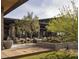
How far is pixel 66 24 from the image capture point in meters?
2.67

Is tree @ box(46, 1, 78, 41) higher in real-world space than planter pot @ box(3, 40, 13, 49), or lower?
higher

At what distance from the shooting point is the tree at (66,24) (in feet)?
8.68

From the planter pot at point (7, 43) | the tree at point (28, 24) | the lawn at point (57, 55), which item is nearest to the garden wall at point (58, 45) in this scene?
the lawn at point (57, 55)

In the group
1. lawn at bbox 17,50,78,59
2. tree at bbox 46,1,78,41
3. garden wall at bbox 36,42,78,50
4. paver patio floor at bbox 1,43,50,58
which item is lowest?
lawn at bbox 17,50,78,59

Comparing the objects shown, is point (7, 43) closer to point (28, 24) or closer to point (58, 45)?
point (28, 24)

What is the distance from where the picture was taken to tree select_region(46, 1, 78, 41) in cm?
264

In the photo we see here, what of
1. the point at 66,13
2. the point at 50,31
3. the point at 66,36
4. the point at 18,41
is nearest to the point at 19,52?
the point at 18,41

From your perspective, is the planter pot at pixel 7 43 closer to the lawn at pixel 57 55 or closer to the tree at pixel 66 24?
the lawn at pixel 57 55

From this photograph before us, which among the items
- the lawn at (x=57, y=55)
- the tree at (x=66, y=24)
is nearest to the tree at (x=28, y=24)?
the tree at (x=66, y=24)

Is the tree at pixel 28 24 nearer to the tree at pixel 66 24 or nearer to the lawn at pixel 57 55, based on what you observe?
the tree at pixel 66 24

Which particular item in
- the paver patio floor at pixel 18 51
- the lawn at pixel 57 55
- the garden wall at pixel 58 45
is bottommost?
the lawn at pixel 57 55

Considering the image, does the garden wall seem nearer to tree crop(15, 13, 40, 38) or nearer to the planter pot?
tree crop(15, 13, 40, 38)

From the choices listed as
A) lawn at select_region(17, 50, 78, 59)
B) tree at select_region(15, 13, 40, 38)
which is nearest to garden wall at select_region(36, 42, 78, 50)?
lawn at select_region(17, 50, 78, 59)

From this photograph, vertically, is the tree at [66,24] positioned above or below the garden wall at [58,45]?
above
